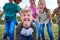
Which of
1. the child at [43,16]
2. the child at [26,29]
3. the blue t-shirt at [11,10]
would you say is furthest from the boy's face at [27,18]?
the child at [43,16]

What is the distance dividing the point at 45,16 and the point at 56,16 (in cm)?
24

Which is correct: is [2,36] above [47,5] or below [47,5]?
below

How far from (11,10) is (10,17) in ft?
0.48

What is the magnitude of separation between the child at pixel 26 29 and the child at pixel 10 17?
2.12 feet

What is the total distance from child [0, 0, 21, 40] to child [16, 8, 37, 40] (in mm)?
646

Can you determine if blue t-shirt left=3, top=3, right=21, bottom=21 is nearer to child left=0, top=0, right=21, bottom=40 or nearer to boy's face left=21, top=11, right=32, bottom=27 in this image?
child left=0, top=0, right=21, bottom=40

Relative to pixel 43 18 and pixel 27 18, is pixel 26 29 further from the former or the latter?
pixel 43 18

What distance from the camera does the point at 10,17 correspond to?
5.30 metres

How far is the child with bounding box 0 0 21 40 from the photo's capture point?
5281 mm

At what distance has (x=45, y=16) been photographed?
552 centimetres

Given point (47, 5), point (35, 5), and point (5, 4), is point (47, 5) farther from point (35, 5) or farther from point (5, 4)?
point (5, 4)

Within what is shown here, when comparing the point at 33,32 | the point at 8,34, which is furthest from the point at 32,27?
the point at 8,34

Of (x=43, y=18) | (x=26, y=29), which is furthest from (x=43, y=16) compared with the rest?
(x=26, y=29)

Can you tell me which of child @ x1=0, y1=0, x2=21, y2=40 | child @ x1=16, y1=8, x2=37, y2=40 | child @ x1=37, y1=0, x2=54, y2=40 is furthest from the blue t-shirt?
child @ x1=16, y1=8, x2=37, y2=40
